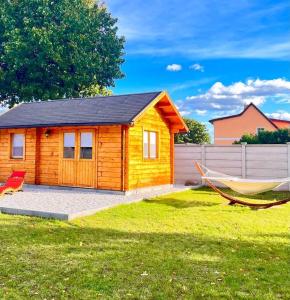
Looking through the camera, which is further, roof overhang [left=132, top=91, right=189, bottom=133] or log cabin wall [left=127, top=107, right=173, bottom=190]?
roof overhang [left=132, top=91, right=189, bottom=133]

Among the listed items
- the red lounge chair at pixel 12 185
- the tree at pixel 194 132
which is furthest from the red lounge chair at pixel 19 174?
the tree at pixel 194 132

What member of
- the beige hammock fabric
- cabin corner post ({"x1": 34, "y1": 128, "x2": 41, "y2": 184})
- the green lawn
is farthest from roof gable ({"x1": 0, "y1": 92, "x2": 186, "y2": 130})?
the green lawn

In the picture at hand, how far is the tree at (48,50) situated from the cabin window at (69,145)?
1401 cm

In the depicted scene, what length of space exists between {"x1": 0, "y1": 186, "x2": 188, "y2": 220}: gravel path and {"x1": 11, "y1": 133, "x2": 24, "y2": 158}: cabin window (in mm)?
3003

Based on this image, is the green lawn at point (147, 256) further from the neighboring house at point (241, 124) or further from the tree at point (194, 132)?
the tree at point (194, 132)

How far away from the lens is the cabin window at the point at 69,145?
45.6 ft

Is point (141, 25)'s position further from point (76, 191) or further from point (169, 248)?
point (169, 248)

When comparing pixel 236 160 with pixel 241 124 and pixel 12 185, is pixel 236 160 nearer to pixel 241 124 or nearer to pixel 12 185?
pixel 12 185

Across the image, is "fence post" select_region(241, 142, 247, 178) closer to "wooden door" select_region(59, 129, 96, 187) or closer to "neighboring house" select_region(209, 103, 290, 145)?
"wooden door" select_region(59, 129, 96, 187)

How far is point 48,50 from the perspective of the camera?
25.5 m

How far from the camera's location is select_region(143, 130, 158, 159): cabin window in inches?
556

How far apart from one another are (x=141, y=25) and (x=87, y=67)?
8.60 m

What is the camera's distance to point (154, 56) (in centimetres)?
2886

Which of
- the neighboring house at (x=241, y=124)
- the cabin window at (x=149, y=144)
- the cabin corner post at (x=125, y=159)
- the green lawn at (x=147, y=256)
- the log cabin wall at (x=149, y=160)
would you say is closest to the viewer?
the green lawn at (x=147, y=256)
